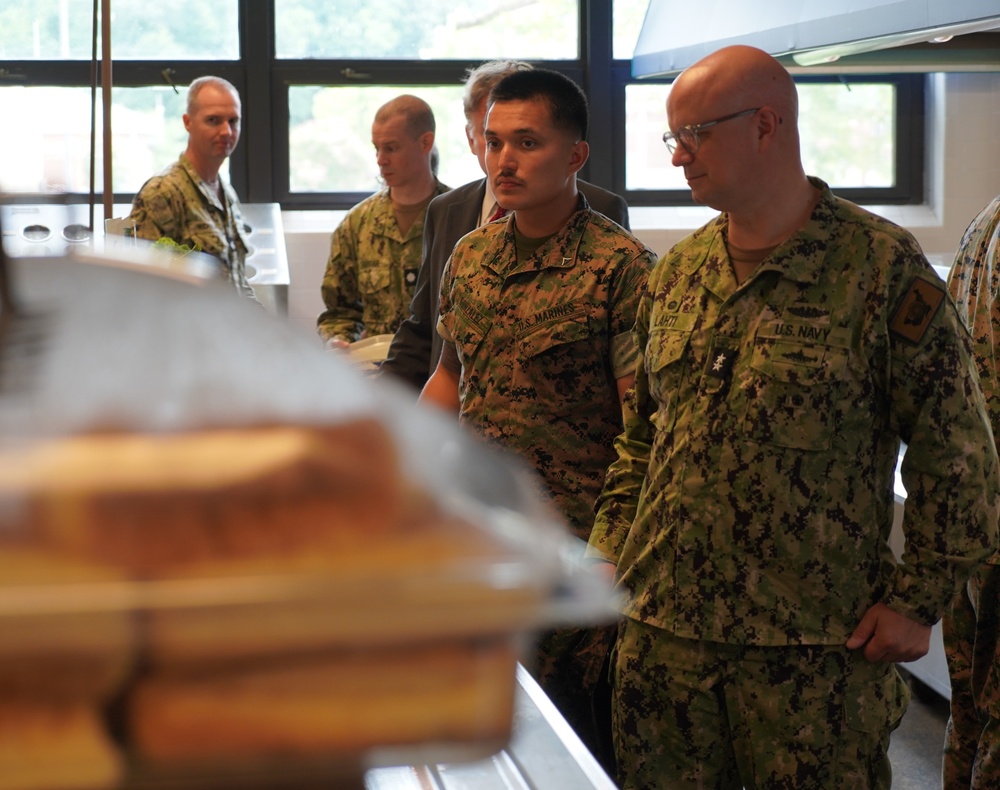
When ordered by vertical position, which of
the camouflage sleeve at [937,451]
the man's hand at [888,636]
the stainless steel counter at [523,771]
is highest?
the camouflage sleeve at [937,451]

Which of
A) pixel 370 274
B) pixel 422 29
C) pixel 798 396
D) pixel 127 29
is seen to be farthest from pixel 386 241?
pixel 127 29

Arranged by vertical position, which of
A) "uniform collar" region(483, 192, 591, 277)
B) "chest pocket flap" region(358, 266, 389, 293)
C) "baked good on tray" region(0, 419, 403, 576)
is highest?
"uniform collar" region(483, 192, 591, 277)

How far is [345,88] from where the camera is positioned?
20.4 feet

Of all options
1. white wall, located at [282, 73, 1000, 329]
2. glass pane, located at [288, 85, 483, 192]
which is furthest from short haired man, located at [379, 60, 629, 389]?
glass pane, located at [288, 85, 483, 192]

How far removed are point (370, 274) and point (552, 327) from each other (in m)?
1.77

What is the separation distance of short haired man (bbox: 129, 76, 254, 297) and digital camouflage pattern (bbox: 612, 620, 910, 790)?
2889 mm

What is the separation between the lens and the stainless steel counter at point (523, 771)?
37.3 inches

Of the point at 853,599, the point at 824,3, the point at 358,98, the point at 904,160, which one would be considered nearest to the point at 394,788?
the point at 853,599

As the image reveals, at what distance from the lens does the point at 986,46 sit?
11.6 ft

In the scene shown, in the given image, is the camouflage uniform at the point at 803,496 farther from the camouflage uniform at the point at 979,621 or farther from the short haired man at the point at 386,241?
the short haired man at the point at 386,241

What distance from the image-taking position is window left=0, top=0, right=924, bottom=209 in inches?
235

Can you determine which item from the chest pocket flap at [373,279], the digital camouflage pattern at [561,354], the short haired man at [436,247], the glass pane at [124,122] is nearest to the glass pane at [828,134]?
the glass pane at [124,122]

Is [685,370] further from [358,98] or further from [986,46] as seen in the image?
[358,98]

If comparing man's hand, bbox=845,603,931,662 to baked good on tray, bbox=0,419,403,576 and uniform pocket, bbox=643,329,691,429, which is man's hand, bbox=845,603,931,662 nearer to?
uniform pocket, bbox=643,329,691,429
